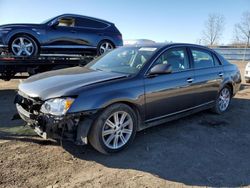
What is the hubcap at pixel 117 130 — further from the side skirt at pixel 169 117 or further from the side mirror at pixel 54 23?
the side mirror at pixel 54 23

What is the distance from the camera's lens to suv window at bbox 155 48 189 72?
4547 mm

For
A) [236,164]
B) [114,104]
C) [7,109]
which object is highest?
[114,104]

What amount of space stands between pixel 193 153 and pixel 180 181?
84 cm

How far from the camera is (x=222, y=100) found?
5992mm

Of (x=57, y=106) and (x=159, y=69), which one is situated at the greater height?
(x=159, y=69)

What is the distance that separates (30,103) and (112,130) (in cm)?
125

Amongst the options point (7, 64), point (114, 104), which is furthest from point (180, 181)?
point (7, 64)

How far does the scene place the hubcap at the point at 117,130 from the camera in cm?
370

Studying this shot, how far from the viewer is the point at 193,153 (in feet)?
12.7

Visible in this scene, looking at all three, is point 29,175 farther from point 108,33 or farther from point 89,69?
point 108,33

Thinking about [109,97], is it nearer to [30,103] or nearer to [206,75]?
[30,103]

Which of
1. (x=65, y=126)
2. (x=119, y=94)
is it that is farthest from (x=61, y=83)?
(x=119, y=94)

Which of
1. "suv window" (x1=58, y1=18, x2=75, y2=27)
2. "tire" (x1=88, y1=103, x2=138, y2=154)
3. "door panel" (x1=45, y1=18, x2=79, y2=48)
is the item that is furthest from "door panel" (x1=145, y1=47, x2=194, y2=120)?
"suv window" (x1=58, y1=18, x2=75, y2=27)

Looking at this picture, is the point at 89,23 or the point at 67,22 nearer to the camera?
the point at 67,22
